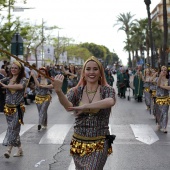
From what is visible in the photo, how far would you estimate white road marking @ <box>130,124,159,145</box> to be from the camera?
12226 millimetres

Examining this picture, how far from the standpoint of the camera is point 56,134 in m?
13.3

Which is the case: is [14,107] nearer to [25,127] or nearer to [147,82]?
[25,127]

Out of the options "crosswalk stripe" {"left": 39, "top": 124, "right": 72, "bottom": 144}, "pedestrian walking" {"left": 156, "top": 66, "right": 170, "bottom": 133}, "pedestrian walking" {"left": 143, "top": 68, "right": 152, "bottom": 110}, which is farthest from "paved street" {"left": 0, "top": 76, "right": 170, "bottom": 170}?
"pedestrian walking" {"left": 143, "top": 68, "right": 152, "bottom": 110}

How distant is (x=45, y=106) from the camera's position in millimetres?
14320

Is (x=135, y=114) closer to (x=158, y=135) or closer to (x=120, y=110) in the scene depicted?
(x=120, y=110)

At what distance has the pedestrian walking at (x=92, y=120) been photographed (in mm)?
5547

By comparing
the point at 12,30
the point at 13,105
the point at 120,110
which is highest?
the point at 12,30

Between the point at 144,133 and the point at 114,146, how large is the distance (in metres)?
2.44

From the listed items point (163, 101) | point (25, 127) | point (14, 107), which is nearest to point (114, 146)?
point (14, 107)

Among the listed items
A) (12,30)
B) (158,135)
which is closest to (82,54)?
Result: (12,30)

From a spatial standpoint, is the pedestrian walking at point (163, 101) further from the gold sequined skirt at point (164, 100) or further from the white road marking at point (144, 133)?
the white road marking at point (144, 133)

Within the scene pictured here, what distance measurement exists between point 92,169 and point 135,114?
1370 cm

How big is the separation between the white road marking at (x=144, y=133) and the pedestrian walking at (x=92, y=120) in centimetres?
627

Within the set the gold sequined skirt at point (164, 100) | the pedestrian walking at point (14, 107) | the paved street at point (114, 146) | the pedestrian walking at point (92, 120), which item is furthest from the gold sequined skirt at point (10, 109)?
the gold sequined skirt at point (164, 100)
